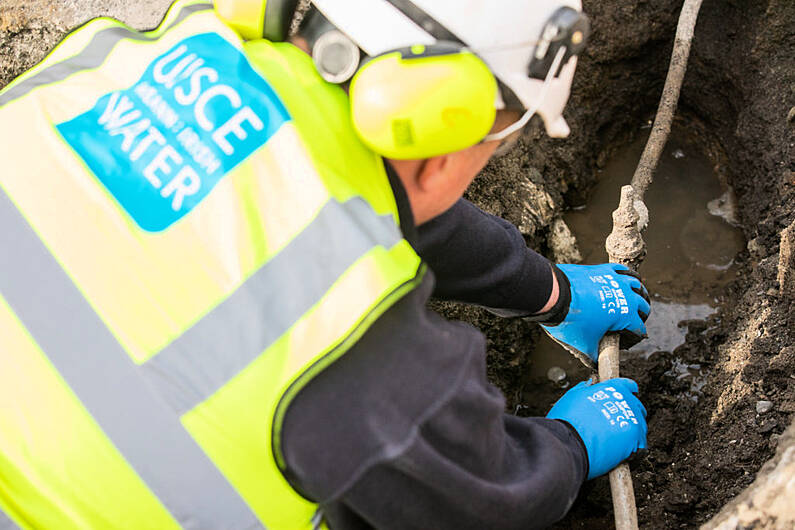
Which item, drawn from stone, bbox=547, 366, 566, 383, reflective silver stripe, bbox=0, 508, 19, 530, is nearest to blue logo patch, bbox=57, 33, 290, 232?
reflective silver stripe, bbox=0, 508, 19, 530

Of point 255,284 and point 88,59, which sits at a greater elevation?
point 88,59

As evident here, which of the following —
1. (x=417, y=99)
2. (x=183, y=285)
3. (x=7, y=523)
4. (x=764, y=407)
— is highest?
(x=417, y=99)

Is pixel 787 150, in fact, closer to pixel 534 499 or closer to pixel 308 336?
pixel 534 499

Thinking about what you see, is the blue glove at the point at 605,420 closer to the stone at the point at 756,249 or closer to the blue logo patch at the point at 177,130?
the stone at the point at 756,249

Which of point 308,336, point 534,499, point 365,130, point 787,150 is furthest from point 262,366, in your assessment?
point 787,150

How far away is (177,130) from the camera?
1.05m

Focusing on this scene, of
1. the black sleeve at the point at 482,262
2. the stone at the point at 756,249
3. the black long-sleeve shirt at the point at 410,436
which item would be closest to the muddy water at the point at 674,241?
the stone at the point at 756,249

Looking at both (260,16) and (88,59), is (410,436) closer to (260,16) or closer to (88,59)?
(260,16)

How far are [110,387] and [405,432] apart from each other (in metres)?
0.41

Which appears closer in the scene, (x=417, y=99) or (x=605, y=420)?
(x=417, y=99)

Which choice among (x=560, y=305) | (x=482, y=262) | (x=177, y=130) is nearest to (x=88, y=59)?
(x=177, y=130)

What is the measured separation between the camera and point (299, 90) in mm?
1057

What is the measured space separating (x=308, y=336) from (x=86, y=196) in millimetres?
385

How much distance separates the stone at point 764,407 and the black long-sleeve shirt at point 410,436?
0.77 meters
